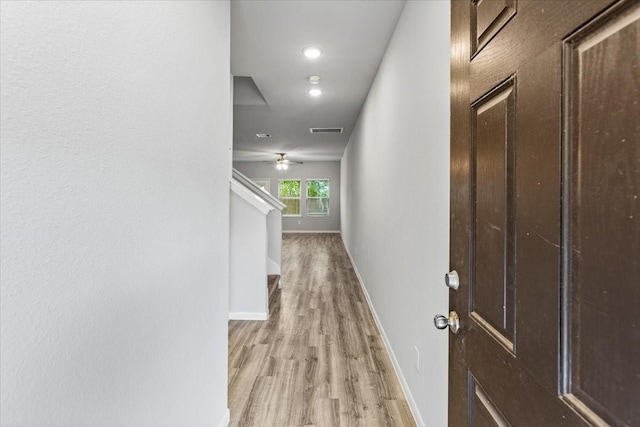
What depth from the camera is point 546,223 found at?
58 cm

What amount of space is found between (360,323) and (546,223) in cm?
294

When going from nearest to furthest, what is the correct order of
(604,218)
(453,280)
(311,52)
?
(604,218) < (453,280) < (311,52)

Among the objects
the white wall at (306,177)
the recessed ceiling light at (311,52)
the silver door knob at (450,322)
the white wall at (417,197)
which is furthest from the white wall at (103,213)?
the white wall at (306,177)

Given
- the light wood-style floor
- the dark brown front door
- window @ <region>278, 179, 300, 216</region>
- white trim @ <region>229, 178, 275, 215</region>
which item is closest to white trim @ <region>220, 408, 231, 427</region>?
the light wood-style floor

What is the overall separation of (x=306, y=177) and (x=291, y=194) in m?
0.81

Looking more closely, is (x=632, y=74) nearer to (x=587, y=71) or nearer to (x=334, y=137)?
(x=587, y=71)

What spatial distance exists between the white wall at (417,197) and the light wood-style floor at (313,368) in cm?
21

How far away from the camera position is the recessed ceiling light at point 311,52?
2793 mm

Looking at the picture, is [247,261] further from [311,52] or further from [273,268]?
[311,52]

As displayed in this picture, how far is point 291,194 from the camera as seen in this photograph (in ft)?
38.5

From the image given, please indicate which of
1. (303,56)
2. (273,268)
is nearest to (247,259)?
(273,268)

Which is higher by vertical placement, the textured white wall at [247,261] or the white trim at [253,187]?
the white trim at [253,187]

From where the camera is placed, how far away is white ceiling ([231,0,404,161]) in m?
2.22

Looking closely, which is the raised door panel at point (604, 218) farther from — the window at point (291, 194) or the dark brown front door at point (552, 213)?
the window at point (291, 194)
